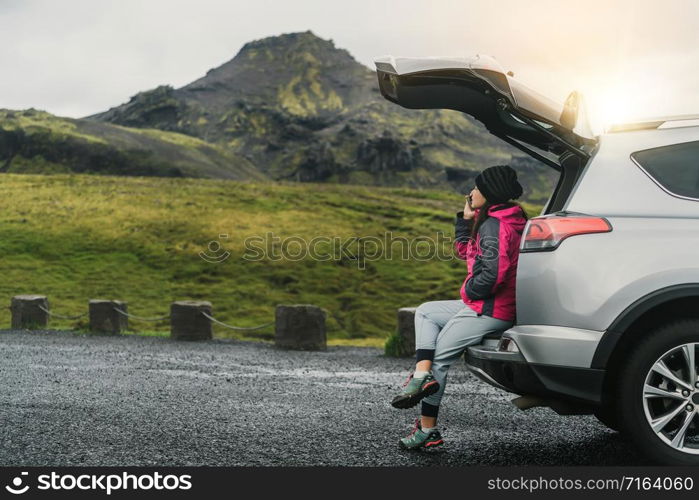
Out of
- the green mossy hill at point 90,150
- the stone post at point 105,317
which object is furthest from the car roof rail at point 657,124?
the green mossy hill at point 90,150

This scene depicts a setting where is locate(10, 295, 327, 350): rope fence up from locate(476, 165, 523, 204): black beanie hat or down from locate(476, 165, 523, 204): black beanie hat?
down

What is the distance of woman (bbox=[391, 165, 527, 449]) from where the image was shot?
5.05m

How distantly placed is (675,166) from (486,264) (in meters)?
1.27

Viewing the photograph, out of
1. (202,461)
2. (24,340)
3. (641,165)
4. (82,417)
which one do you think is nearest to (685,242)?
(641,165)

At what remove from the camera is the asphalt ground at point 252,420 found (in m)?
5.10

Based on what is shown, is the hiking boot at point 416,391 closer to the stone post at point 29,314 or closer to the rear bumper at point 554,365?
the rear bumper at point 554,365

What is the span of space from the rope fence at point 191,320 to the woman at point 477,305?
9.35 meters

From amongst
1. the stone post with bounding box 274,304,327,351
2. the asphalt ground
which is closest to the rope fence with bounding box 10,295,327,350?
the stone post with bounding box 274,304,327,351

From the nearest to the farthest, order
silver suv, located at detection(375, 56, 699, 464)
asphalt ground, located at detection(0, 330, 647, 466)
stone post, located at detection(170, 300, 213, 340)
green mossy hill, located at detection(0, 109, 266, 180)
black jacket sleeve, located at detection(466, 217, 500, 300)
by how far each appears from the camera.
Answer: silver suv, located at detection(375, 56, 699, 464) → black jacket sleeve, located at detection(466, 217, 500, 300) → asphalt ground, located at detection(0, 330, 647, 466) → stone post, located at detection(170, 300, 213, 340) → green mossy hill, located at detection(0, 109, 266, 180)

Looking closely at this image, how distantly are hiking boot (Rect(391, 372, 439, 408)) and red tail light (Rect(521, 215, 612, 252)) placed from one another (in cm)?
109

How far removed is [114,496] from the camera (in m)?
4.11

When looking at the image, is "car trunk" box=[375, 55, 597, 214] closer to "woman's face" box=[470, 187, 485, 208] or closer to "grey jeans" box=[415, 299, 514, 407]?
"woman's face" box=[470, 187, 485, 208]

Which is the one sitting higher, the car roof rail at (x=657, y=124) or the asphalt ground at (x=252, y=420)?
the car roof rail at (x=657, y=124)

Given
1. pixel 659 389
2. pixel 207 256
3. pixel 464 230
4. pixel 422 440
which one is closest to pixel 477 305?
pixel 464 230
